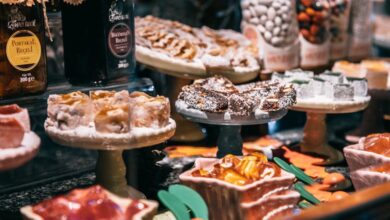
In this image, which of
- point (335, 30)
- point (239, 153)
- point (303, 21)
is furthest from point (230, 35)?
point (239, 153)

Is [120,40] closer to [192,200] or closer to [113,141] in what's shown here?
[113,141]

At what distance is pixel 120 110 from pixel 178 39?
71 centimetres

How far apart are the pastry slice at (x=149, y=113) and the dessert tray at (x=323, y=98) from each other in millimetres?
549

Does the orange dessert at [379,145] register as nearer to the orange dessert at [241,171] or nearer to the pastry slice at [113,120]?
the orange dessert at [241,171]

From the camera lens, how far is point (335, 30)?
216cm

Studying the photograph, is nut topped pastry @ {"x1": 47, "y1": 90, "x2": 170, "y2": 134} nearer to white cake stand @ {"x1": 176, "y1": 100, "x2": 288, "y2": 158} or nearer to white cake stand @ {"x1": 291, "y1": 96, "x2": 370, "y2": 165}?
white cake stand @ {"x1": 176, "y1": 100, "x2": 288, "y2": 158}

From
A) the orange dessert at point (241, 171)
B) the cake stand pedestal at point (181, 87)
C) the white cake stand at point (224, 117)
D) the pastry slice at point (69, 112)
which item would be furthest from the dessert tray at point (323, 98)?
the pastry slice at point (69, 112)

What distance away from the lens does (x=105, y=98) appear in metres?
1.25

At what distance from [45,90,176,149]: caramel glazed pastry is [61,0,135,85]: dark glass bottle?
0.16 m

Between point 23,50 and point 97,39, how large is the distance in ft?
0.68

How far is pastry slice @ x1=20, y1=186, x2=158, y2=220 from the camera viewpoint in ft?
3.31

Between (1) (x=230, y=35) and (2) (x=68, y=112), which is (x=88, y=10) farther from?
(1) (x=230, y=35)

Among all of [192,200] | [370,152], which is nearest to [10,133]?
[192,200]

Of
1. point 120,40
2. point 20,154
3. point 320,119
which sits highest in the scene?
point 120,40
